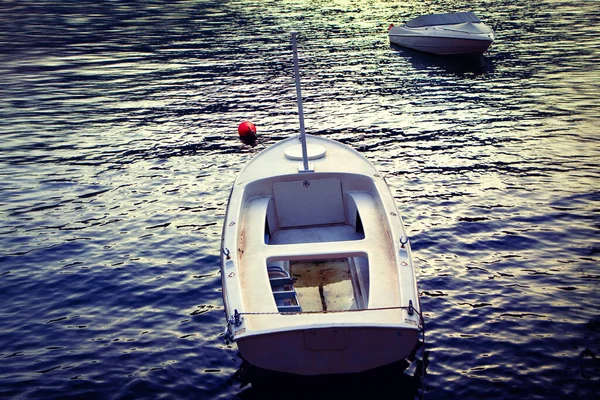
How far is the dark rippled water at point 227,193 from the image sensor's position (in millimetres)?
9906

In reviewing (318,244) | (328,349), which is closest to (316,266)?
(318,244)

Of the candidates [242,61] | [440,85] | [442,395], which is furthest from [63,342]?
[242,61]

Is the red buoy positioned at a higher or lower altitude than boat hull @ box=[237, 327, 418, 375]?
higher

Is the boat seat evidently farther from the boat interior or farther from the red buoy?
the red buoy

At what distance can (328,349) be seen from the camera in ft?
26.6

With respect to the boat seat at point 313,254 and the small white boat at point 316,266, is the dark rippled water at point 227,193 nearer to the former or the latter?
the small white boat at point 316,266

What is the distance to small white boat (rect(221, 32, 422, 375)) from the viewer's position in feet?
26.7

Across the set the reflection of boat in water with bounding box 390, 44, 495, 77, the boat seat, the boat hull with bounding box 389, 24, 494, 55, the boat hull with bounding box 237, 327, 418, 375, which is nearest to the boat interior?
the boat seat

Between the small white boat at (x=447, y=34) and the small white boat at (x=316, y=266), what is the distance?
2089 centimetres

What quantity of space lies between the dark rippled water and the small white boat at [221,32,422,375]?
1.35 metres

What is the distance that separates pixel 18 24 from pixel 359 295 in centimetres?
4699

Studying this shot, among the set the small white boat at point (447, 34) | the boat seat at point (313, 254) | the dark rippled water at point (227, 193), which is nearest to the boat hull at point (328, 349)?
the boat seat at point (313, 254)

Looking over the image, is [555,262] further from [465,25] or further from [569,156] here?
[465,25]

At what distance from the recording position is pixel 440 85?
92.8ft
